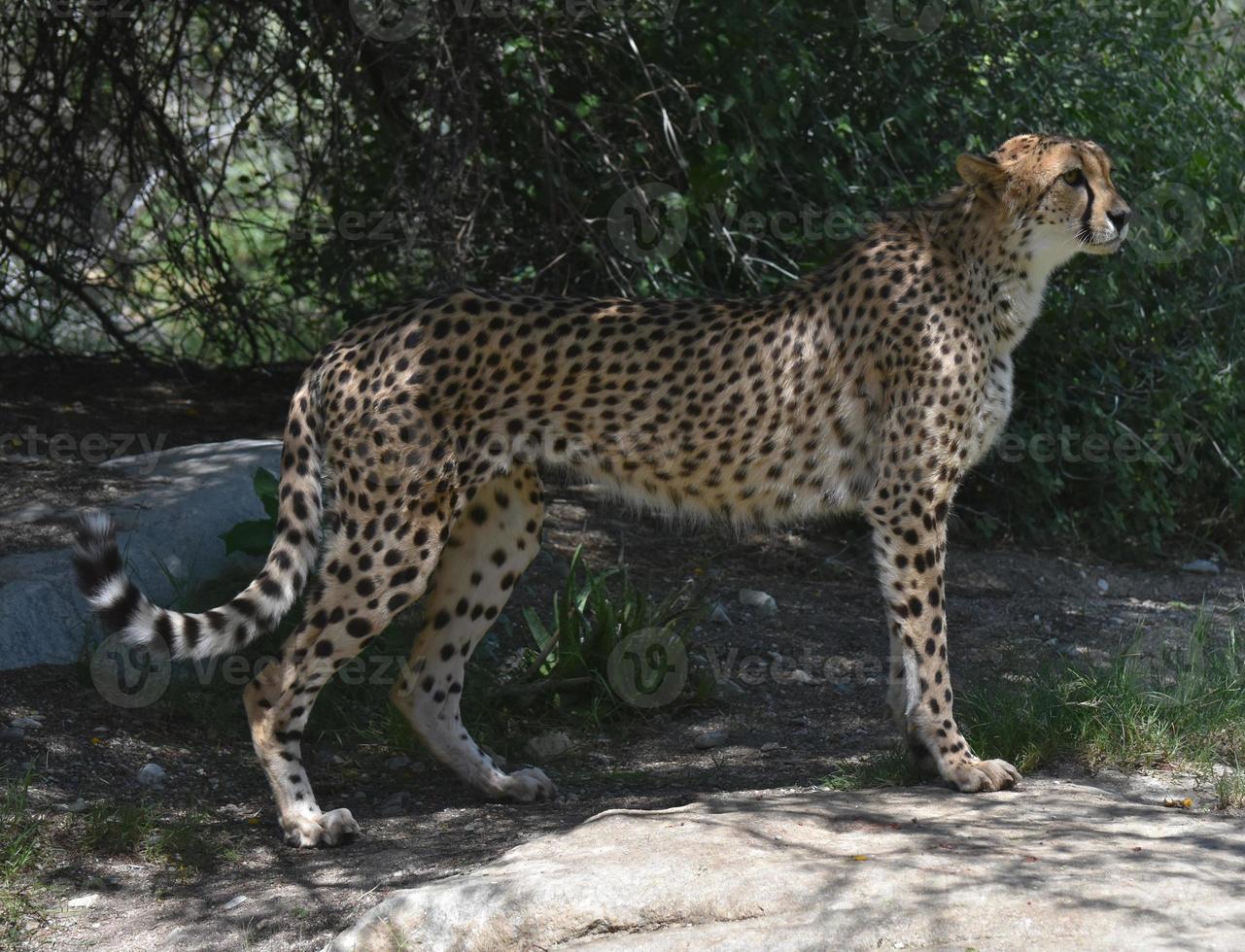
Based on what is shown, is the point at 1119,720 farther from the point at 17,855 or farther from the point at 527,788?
the point at 17,855

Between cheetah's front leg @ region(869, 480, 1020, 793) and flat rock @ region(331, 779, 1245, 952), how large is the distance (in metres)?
0.46

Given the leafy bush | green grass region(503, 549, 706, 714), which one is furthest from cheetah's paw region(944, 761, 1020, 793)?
the leafy bush

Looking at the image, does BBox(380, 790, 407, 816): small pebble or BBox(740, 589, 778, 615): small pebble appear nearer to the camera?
BBox(380, 790, 407, 816): small pebble

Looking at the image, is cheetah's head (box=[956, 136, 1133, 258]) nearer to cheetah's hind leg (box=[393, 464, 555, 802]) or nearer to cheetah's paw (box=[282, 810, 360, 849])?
cheetah's hind leg (box=[393, 464, 555, 802])

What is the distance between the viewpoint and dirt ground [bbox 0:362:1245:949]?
361 cm

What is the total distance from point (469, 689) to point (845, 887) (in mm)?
2048

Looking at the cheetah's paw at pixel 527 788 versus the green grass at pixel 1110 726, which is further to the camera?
the cheetah's paw at pixel 527 788

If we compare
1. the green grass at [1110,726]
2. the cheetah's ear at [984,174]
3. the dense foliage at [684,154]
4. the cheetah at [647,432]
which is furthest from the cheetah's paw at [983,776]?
the dense foliage at [684,154]

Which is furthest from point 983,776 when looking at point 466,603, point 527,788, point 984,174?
point 984,174

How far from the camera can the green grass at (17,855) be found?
3.40 meters

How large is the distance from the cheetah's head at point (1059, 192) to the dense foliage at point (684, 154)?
1428mm

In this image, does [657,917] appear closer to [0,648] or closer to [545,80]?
[0,648]

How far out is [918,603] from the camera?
4.04 meters

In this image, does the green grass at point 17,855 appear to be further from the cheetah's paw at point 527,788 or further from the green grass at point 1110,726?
the green grass at point 1110,726
